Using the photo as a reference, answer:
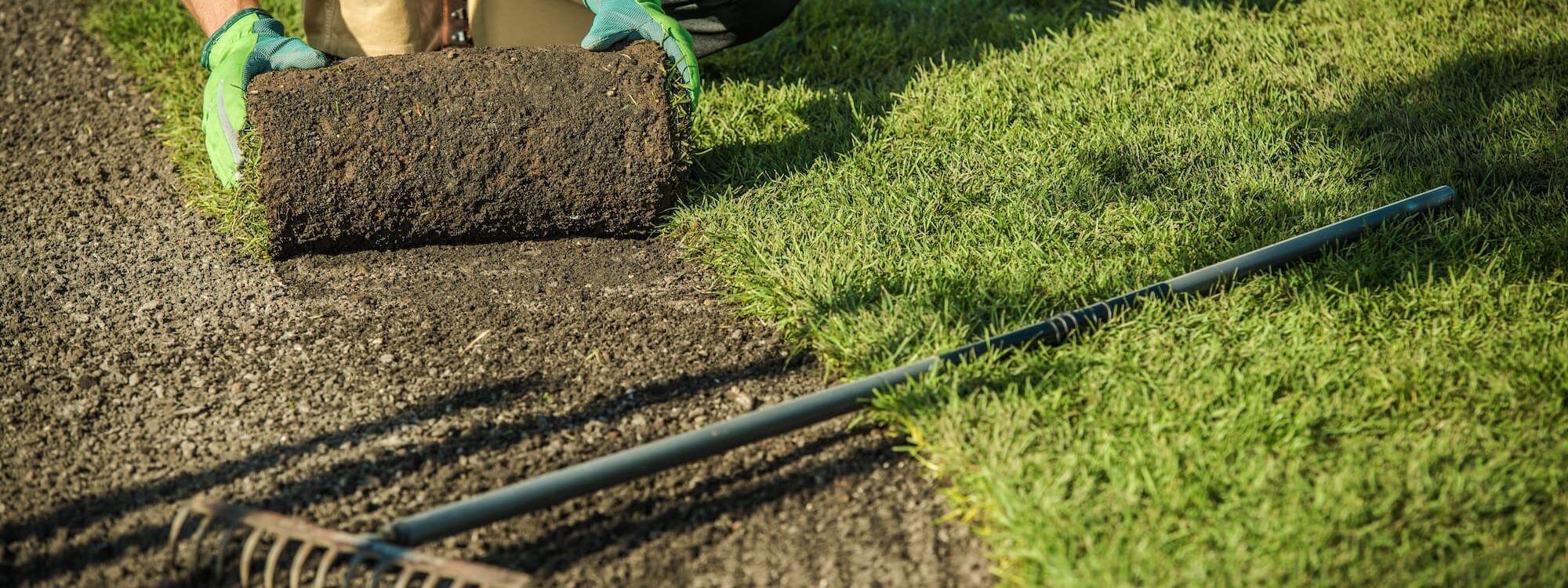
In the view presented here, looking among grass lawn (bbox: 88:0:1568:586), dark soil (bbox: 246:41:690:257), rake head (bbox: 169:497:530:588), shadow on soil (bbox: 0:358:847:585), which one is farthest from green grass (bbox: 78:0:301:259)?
rake head (bbox: 169:497:530:588)

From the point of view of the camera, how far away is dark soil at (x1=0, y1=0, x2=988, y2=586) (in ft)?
7.32

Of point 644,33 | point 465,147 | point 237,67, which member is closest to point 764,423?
point 465,147

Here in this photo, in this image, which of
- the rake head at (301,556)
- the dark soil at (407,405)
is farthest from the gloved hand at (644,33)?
the rake head at (301,556)

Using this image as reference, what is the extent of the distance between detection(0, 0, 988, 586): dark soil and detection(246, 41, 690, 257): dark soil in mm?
112

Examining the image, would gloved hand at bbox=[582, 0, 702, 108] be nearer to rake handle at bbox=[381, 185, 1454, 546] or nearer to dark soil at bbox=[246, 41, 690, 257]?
dark soil at bbox=[246, 41, 690, 257]

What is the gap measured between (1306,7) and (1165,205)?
186cm

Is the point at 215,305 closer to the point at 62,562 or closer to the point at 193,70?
the point at 62,562

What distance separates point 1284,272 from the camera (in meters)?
2.94

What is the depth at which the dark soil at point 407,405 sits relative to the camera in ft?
7.32

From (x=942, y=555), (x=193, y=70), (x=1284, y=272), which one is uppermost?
(x=193, y=70)

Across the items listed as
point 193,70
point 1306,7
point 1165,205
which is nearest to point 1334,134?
point 1165,205

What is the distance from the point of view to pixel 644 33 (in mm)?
3404

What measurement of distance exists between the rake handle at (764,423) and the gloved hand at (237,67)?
60.7 inches

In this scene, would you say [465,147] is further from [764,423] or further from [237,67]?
[764,423]
